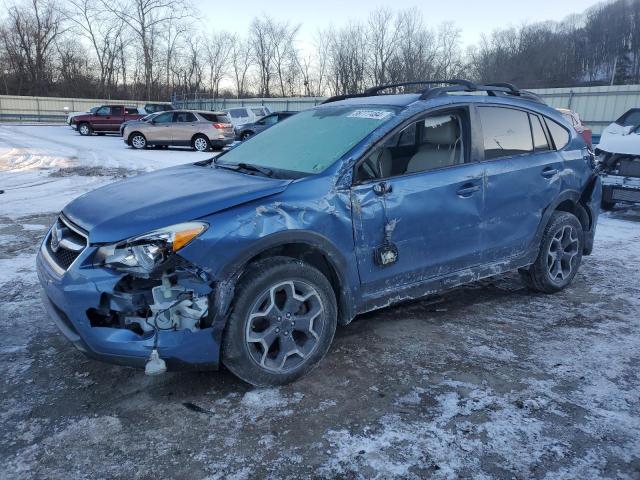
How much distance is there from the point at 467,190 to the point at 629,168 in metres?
5.77

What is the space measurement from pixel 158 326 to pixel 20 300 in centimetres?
233

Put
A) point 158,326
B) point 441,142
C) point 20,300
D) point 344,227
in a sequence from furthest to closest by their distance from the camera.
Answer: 1. point 20,300
2. point 441,142
3. point 344,227
4. point 158,326

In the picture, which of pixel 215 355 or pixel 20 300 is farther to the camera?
pixel 20 300

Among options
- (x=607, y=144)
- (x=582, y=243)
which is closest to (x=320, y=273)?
(x=582, y=243)

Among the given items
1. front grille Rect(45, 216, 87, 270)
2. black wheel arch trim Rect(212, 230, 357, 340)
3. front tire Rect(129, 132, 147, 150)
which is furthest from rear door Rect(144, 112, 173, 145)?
black wheel arch trim Rect(212, 230, 357, 340)

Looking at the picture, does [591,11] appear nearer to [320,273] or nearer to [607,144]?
[607,144]

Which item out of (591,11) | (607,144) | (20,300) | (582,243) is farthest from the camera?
(591,11)

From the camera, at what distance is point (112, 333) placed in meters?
2.71

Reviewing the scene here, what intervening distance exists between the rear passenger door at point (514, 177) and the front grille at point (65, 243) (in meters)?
2.79

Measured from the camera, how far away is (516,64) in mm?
64500

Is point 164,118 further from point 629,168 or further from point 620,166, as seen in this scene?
point 629,168

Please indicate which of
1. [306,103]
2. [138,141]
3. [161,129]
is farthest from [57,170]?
[306,103]

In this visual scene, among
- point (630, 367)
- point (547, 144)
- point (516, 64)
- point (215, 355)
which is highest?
point (516, 64)

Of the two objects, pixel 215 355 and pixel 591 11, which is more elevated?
pixel 591 11
